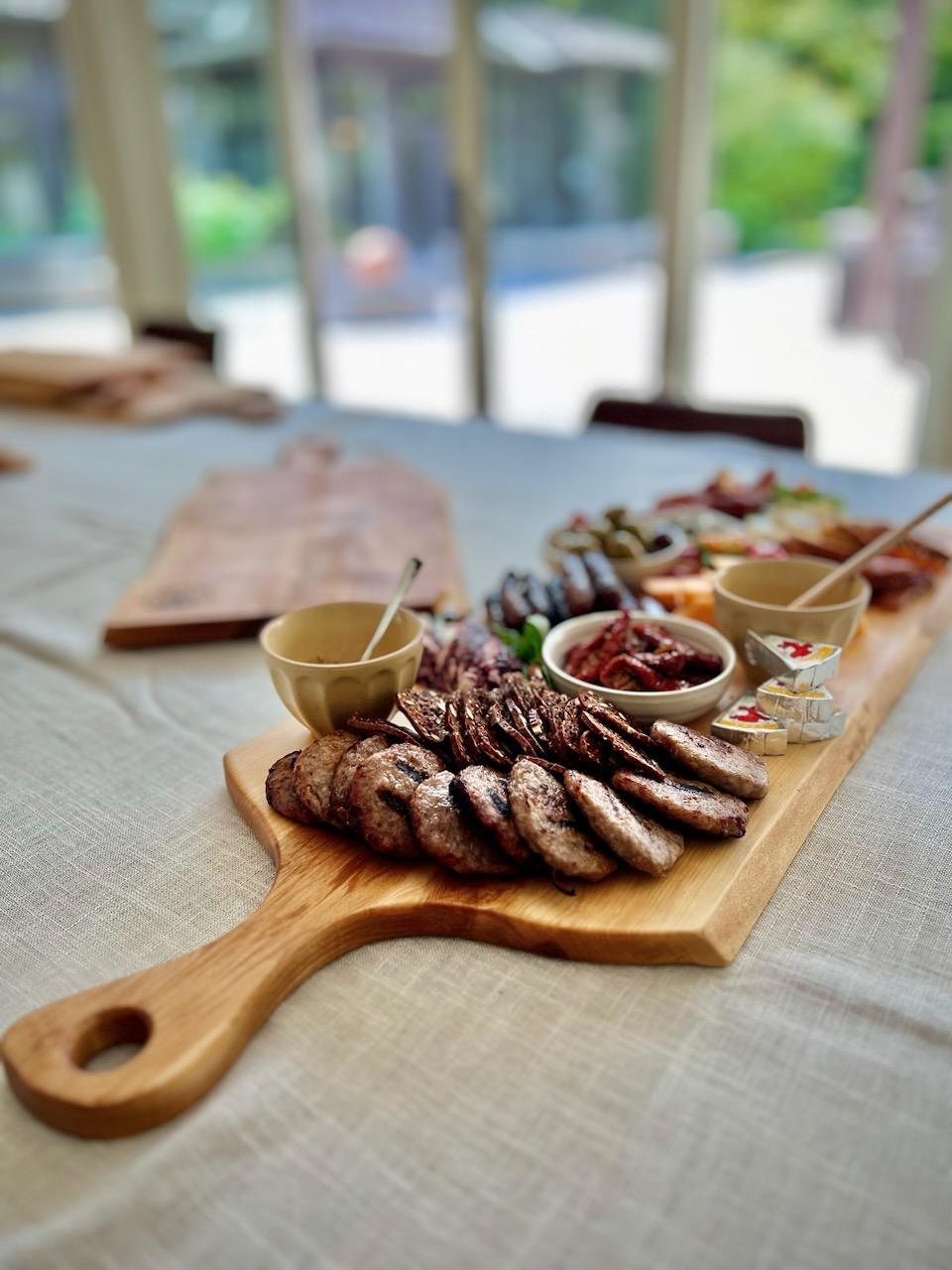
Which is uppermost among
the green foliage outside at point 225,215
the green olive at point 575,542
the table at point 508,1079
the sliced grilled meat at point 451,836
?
the green foliage outside at point 225,215

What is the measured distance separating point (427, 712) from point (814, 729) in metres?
0.38

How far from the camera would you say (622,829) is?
759 millimetres

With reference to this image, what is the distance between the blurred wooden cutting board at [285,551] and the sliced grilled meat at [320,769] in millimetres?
505

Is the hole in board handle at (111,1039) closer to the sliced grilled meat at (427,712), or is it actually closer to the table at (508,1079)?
the table at (508,1079)

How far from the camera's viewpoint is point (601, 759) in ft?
2.73

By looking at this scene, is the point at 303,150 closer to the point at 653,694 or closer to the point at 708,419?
the point at 708,419

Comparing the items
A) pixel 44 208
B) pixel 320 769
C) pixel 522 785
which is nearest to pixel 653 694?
pixel 522 785

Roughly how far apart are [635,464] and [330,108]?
371 cm

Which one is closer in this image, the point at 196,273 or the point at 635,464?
the point at 635,464

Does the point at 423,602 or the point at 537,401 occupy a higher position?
the point at 423,602

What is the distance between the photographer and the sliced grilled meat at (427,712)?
89cm

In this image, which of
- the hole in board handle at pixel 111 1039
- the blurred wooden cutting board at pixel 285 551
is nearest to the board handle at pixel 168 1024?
the hole in board handle at pixel 111 1039

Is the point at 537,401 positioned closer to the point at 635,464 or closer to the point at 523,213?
the point at 523,213

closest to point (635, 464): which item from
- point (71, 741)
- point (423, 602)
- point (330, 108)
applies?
point (423, 602)
